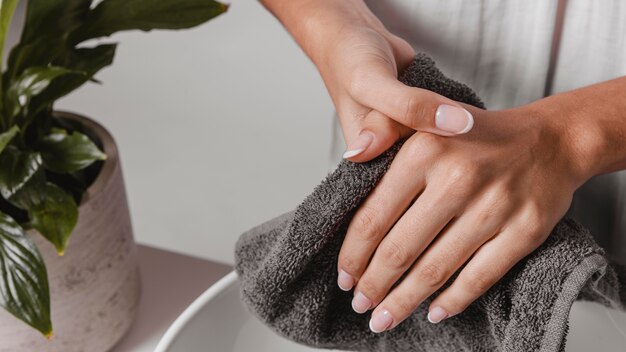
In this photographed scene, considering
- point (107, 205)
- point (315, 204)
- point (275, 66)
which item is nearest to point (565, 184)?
point (315, 204)

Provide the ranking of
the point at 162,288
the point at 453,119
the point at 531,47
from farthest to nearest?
the point at 162,288, the point at 531,47, the point at 453,119

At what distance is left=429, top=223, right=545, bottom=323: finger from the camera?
55cm

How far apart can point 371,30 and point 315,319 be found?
0.24 m

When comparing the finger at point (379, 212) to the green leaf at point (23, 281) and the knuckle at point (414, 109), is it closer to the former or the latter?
the knuckle at point (414, 109)

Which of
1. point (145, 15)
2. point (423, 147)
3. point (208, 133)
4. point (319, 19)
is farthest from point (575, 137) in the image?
point (208, 133)

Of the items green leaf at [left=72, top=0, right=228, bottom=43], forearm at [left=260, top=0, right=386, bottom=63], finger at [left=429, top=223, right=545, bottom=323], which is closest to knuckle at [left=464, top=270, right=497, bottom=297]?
finger at [left=429, top=223, right=545, bottom=323]

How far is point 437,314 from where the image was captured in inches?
23.5

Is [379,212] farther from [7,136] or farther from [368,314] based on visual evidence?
[7,136]

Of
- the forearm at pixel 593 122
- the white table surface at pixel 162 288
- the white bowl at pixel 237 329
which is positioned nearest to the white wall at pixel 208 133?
the white table surface at pixel 162 288

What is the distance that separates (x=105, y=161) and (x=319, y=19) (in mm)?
247

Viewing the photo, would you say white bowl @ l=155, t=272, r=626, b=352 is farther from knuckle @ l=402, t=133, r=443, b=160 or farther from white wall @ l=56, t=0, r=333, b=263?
white wall @ l=56, t=0, r=333, b=263

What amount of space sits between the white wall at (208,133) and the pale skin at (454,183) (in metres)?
0.62

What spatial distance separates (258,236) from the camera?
66 cm

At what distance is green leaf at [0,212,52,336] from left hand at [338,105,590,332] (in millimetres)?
274
